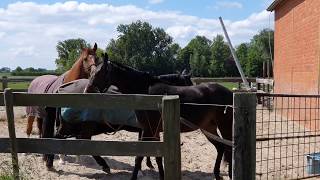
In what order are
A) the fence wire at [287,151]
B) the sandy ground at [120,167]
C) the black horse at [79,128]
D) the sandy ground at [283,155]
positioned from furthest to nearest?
the black horse at [79,128] → the sandy ground at [120,167] → the sandy ground at [283,155] → the fence wire at [287,151]

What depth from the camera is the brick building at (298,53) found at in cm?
1224

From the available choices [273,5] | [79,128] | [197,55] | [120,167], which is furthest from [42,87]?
[197,55]

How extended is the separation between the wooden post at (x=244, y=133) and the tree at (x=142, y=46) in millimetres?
61020

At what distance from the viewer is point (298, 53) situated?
1434 centimetres

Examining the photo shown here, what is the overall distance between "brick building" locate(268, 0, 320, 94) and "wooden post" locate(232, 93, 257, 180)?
841 centimetres

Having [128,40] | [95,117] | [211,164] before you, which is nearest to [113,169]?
[95,117]

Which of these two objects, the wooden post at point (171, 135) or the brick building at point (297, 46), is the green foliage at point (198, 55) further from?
the wooden post at point (171, 135)

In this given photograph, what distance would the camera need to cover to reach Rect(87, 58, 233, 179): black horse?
22.0 ft

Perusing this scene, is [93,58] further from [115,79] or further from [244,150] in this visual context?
[244,150]

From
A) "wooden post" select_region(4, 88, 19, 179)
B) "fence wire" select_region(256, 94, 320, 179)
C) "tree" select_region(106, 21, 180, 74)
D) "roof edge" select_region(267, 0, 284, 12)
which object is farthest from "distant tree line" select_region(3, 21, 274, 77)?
"wooden post" select_region(4, 88, 19, 179)

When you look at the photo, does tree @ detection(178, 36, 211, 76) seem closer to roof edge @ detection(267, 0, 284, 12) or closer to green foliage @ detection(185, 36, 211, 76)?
green foliage @ detection(185, 36, 211, 76)

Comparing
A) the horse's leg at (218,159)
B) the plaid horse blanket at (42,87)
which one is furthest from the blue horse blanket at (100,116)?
the horse's leg at (218,159)

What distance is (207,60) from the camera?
286 feet

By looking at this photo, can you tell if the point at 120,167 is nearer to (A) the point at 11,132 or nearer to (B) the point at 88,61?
(B) the point at 88,61
